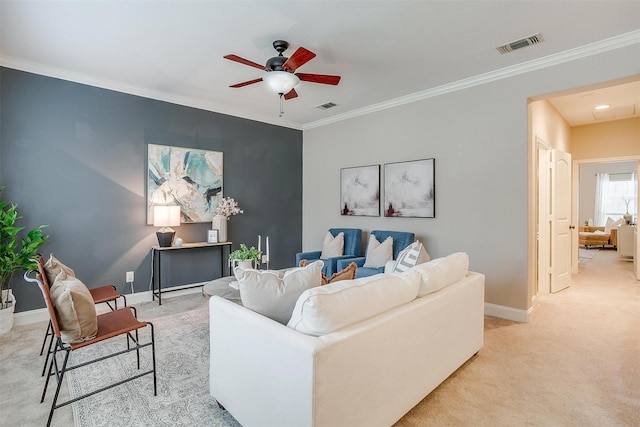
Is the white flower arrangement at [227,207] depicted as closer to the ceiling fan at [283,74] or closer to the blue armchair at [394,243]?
the blue armchair at [394,243]

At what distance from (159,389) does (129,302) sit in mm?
2395

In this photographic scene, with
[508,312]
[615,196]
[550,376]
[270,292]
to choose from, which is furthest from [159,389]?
[615,196]

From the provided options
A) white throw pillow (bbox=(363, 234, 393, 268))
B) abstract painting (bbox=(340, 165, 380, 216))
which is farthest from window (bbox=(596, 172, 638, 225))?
white throw pillow (bbox=(363, 234, 393, 268))

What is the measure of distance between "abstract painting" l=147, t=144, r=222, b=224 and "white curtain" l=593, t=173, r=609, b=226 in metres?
11.8

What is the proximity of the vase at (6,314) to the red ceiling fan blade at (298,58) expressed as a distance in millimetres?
3640

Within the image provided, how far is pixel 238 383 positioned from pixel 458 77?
3915mm

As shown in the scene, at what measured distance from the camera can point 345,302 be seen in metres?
1.58

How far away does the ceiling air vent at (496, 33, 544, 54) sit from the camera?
2.95m

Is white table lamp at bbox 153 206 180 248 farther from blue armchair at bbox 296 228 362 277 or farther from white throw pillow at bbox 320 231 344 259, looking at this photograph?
white throw pillow at bbox 320 231 344 259

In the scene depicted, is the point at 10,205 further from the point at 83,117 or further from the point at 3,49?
the point at 3,49

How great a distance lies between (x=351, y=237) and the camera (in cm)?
506

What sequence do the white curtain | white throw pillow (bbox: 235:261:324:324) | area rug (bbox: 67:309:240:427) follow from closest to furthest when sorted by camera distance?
white throw pillow (bbox: 235:261:324:324) < area rug (bbox: 67:309:240:427) < the white curtain

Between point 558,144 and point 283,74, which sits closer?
point 283,74

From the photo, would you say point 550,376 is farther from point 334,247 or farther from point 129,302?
point 129,302
